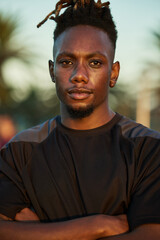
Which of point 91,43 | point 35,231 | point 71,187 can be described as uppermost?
point 91,43

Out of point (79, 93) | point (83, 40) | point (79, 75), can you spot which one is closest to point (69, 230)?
point (79, 93)

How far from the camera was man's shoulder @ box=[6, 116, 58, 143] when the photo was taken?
9.89 ft

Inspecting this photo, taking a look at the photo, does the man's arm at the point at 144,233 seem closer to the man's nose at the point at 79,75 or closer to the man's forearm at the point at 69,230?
the man's forearm at the point at 69,230

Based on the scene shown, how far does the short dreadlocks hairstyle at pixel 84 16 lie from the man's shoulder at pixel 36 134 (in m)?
0.69

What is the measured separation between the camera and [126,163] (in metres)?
2.75

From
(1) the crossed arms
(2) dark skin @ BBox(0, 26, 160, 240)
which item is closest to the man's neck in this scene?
(2) dark skin @ BBox(0, 26, 160, 240)

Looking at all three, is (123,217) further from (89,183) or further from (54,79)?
(54,79)

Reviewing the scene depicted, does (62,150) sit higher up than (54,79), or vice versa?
(54,79)

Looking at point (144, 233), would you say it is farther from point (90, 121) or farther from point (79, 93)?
point (79, 93)

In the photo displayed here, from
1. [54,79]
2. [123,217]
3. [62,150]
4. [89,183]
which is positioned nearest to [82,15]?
[54,79]

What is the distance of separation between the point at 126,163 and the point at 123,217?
37 centimetres

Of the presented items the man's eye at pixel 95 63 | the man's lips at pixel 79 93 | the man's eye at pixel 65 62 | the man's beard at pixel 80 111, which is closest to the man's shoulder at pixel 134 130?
the man's beard at pixel 80 111

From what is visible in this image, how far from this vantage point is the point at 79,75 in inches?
110

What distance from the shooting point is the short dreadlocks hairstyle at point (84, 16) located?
9.82 ft
